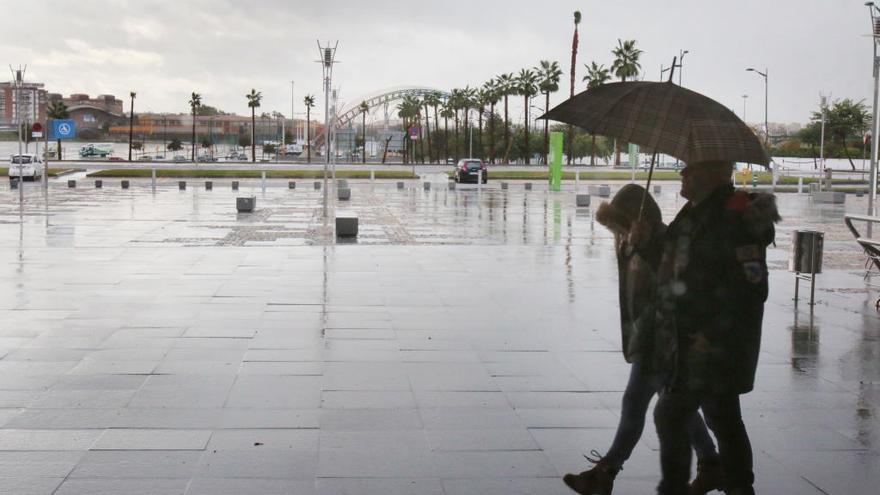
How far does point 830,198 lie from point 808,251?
96.0 ft

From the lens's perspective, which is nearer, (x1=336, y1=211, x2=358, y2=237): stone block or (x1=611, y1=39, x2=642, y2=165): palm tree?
(x1=336, y1=211, x2=358, y2=237): stone block

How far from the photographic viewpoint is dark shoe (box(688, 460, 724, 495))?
443 centimetres

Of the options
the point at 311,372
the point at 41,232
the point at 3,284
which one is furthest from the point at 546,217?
the point at 311,372

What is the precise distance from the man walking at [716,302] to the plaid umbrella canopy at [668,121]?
124 millimetres

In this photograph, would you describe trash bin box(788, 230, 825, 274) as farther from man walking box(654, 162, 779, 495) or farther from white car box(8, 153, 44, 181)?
white car box(8, 153, 44, 181)

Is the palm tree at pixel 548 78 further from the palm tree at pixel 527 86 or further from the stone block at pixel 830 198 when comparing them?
the stone block at pixel 830 198

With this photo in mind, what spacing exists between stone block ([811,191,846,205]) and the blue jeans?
35.4 m

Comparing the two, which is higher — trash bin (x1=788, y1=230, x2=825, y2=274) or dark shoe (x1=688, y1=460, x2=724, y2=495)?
trash bin (x1=788, y1=230, x2=825, y2=274)

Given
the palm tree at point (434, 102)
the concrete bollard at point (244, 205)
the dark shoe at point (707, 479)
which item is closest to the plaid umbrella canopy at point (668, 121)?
the dark shoe at point (707, 479)

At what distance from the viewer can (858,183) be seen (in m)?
58.7

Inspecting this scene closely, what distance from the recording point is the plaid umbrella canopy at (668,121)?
4117 mm

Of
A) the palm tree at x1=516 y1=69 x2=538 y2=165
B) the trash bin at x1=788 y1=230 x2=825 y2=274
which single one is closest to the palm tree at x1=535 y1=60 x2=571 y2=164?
the palm tree at x1=516 y1=69 x2=538 y2=165

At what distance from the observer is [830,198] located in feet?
122

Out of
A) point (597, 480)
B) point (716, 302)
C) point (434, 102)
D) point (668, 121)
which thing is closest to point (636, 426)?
point (597, 480)
